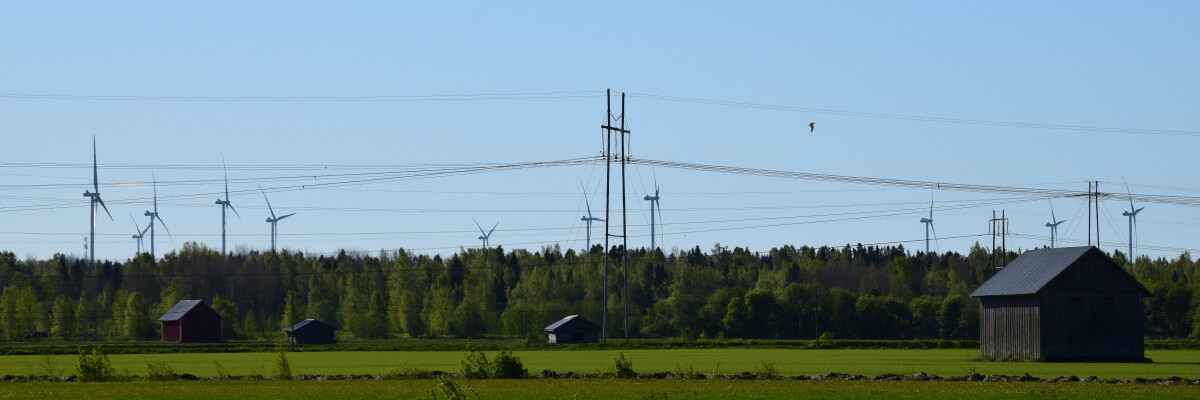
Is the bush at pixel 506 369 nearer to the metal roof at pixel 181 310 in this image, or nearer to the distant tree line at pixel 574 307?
the distant tree line at pixel 574 307

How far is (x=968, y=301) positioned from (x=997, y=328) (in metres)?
73.8

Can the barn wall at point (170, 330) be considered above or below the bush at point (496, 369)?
below

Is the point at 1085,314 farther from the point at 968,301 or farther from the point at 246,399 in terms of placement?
the point at 968,301

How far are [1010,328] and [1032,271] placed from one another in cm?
325

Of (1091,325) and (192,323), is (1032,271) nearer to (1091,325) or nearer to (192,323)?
(1091,325)

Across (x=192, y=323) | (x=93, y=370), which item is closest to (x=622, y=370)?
(x=93, y=370)

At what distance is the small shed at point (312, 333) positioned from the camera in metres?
128

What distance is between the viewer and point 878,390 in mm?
41438

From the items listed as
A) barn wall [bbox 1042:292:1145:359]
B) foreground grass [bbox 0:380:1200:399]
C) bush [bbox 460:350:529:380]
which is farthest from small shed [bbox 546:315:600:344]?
foreground grass [bbox 0:380:1200:399]

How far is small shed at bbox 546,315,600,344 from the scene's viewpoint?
11906 cm

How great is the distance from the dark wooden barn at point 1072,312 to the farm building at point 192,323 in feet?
274

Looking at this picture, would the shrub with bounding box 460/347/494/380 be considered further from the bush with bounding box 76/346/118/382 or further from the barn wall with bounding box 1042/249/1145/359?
the barn wall with bounding box 1042/249/1145/359

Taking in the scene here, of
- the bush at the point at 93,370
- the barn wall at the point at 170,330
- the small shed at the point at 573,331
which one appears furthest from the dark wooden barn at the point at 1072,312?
the barn wall at the point at 170,330

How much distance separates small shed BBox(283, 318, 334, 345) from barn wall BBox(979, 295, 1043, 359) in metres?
69.1
